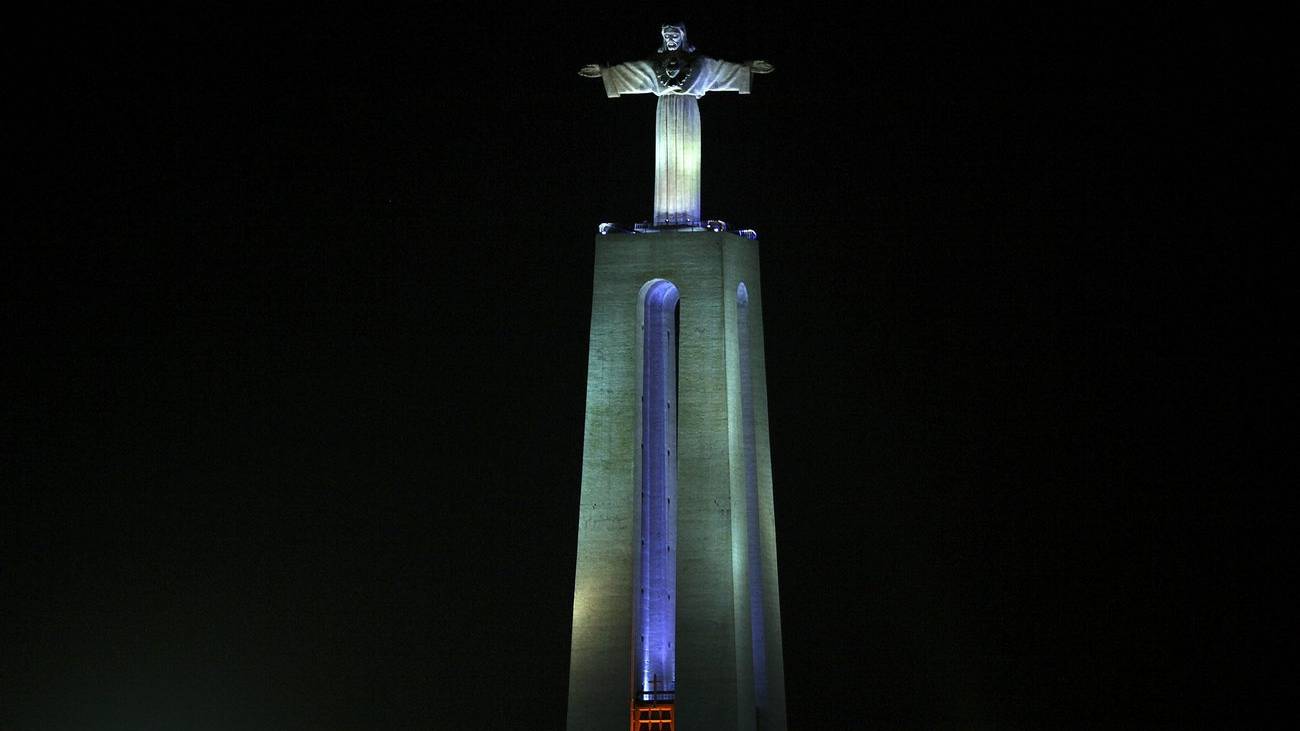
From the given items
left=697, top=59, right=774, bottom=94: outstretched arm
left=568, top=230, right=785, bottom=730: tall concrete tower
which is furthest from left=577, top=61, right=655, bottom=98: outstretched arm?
left=568, top=230, right=785, bottom=730: tall concrete tower

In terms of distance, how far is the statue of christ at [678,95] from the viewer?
3650cm

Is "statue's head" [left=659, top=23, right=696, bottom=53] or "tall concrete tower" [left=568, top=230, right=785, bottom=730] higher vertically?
"statue's head" [left=659, top=23, right=696, bottom=53]

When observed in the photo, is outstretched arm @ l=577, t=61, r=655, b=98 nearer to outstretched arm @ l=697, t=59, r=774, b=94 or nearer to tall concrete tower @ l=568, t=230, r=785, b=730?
outstretched arm @ l=697, t=59, r=774, b=94

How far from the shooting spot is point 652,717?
33562mm

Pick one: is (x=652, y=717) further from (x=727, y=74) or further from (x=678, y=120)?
(x=727, y=74)

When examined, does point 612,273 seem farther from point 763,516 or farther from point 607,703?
point 607,703

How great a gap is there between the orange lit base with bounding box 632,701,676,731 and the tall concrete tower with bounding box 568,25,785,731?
0.11ft

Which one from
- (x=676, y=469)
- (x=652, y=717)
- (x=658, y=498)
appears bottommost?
(x=652, y=717)

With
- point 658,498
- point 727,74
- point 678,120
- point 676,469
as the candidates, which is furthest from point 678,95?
point 658,498

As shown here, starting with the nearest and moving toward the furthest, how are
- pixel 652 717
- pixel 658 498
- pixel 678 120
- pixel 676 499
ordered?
pixel 652 717, pixel 676 499, pixel 658 498, pixel 678 120

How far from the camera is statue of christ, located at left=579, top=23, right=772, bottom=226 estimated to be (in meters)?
36.5

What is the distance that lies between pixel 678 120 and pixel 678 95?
0.48 m

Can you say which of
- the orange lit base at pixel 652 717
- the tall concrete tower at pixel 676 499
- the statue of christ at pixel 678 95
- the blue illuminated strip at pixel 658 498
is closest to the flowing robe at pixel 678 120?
the statue of christ at pixel 678 95

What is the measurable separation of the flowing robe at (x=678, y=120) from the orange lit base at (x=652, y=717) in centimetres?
847
